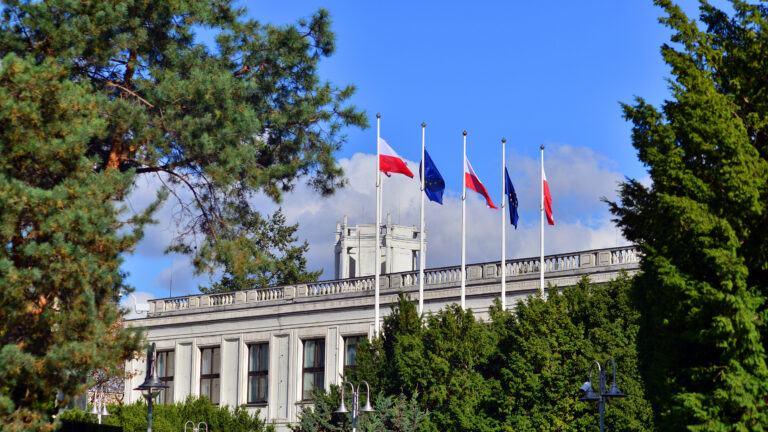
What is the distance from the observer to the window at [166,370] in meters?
54.4

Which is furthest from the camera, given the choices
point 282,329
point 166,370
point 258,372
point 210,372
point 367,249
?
point 367,249

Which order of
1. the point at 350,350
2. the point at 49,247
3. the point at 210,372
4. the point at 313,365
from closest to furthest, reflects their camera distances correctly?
the point at 49,247
the point at 350,350
the point at 313,365
the point at 210,372

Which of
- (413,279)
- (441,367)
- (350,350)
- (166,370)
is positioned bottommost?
(441,367)

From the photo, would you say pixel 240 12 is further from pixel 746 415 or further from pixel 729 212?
pixel 746 415

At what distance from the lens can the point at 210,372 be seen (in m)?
53.2

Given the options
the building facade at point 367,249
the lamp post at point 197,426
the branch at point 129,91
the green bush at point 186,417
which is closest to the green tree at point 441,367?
the green bush at point 186,417

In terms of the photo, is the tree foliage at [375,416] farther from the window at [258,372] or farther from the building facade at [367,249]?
the building facade at [367,249]

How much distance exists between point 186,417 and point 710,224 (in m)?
33.7

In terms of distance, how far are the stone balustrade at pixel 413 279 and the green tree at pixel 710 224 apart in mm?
20817

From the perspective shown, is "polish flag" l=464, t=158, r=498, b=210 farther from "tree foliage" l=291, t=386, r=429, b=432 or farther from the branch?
the branch

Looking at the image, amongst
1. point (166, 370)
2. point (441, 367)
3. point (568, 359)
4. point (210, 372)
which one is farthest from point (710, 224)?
point (166, 370)

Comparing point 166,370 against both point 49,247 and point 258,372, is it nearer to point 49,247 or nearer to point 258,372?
point 258,372

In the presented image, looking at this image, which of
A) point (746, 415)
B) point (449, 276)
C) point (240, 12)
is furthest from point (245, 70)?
point (449, 276)

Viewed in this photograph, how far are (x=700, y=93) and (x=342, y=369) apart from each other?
31.7 m
